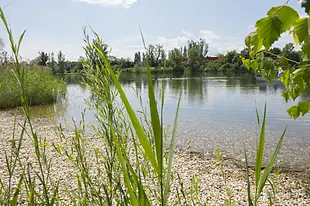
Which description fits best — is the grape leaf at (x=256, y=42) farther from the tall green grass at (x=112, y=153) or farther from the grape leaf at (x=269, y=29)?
the tall green grass at (x=112, y=153)

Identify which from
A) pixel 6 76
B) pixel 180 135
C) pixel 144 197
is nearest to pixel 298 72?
pixel 144 197

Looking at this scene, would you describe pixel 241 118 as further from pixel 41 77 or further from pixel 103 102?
pixel 41 77

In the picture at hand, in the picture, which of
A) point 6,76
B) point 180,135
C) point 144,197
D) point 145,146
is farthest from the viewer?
point 6,76

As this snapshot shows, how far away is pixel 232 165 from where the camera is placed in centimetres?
567

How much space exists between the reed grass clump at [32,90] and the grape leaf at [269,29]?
44.6 ft

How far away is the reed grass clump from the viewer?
1384cm

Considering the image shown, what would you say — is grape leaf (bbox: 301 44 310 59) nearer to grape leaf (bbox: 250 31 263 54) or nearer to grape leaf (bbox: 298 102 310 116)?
grape leaf (bbox: 250 31 263 54)

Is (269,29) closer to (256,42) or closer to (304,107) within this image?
(256,42)

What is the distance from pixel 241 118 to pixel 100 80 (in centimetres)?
1078

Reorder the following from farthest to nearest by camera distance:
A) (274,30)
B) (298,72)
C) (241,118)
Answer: (241,118), (298,72), (274,30)

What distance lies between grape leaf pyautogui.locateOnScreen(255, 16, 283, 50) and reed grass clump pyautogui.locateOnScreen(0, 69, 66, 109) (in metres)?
13.6

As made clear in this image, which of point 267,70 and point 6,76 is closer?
point 267,70

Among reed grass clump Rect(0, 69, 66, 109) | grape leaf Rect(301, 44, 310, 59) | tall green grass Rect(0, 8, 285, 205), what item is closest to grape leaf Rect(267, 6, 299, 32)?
grape leaf Rect(301, 44, 310, 59)

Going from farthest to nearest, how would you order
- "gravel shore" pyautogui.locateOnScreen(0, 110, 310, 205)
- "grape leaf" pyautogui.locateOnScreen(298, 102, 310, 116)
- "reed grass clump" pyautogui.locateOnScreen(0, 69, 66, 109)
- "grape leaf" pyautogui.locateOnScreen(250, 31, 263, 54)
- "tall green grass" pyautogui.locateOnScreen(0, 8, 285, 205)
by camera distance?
1. "reed grass clump" pyautogui.locateOnScreen(0, 69, 66, 109)
2. "gravel shore" pyautogui.locateOnScreen(0, 110, 310, 205)
3. "grape leaf" pyautogui.locateOnScreen(298, 102, 310, 116)
4. "grape leaf" pyautogui.locateOnScreen(250, 31, 263, 54)
5. "tall green grass" pyautogui.locateOnScreen(0, 8, 285, 205)
